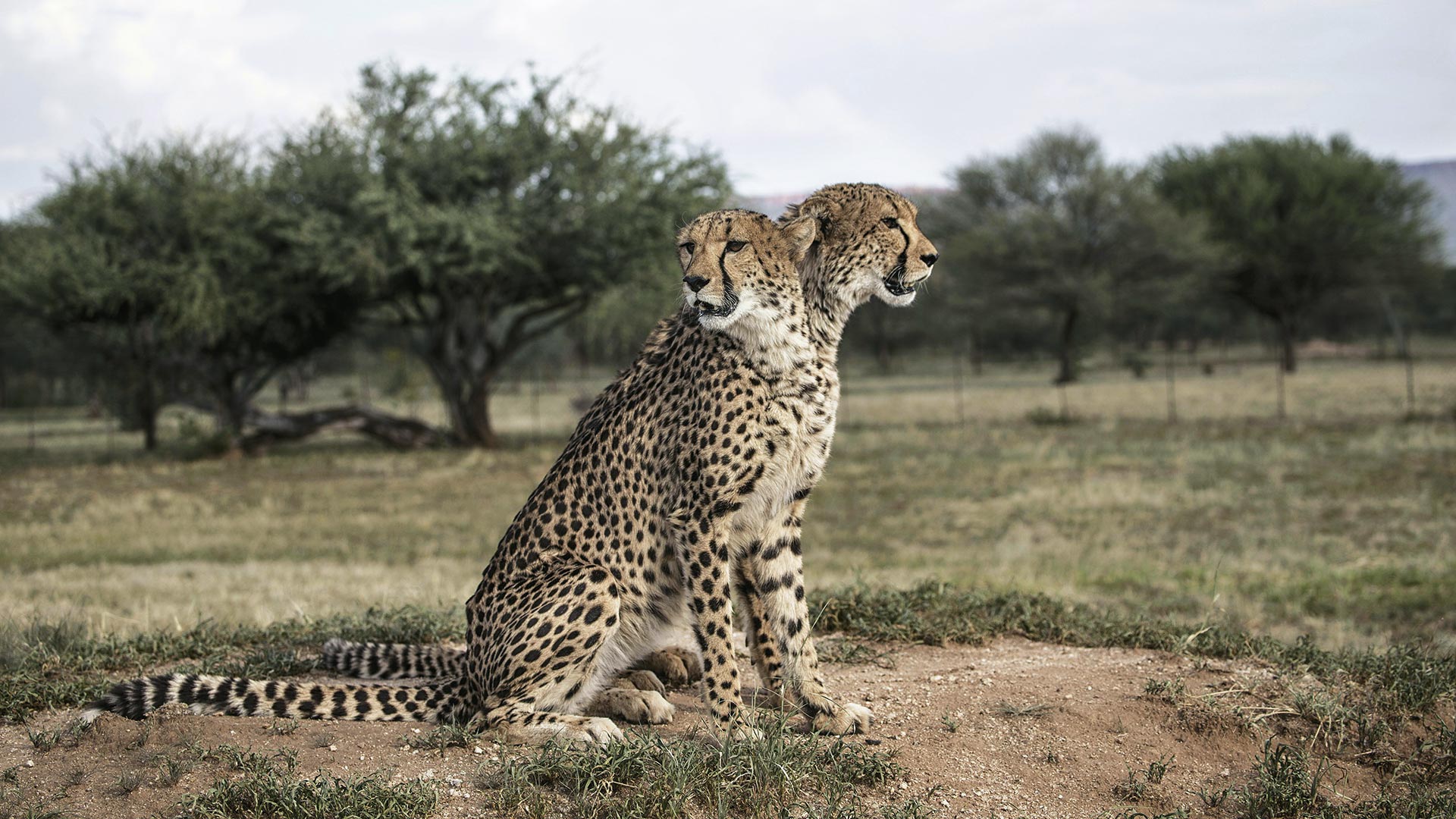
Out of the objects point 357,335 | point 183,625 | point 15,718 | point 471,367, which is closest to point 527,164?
point 471,367

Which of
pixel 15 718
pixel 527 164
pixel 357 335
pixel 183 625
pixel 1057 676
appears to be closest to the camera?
pixel 15 718

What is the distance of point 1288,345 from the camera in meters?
43.6

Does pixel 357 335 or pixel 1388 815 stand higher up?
pixel 357 335

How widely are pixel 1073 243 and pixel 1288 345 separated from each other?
10018 millimetres

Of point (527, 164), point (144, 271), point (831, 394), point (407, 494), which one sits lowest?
point (407, 494)

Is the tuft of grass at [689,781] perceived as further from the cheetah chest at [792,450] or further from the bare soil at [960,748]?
the cheetah chest at [792,450]

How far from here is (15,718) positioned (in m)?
4.40

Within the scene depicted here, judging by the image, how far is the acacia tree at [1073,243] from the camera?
131 feet

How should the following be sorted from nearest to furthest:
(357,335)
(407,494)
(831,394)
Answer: (831,394) → (407,494) → (357,335)

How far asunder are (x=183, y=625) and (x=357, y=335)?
21928mm

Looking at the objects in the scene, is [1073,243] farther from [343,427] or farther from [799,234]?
[799,234]

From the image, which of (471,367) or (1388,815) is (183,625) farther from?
(471,367)

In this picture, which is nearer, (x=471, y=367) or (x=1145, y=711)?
Result: (x=1145, y=711)

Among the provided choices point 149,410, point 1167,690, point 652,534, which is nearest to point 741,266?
point 652,534
